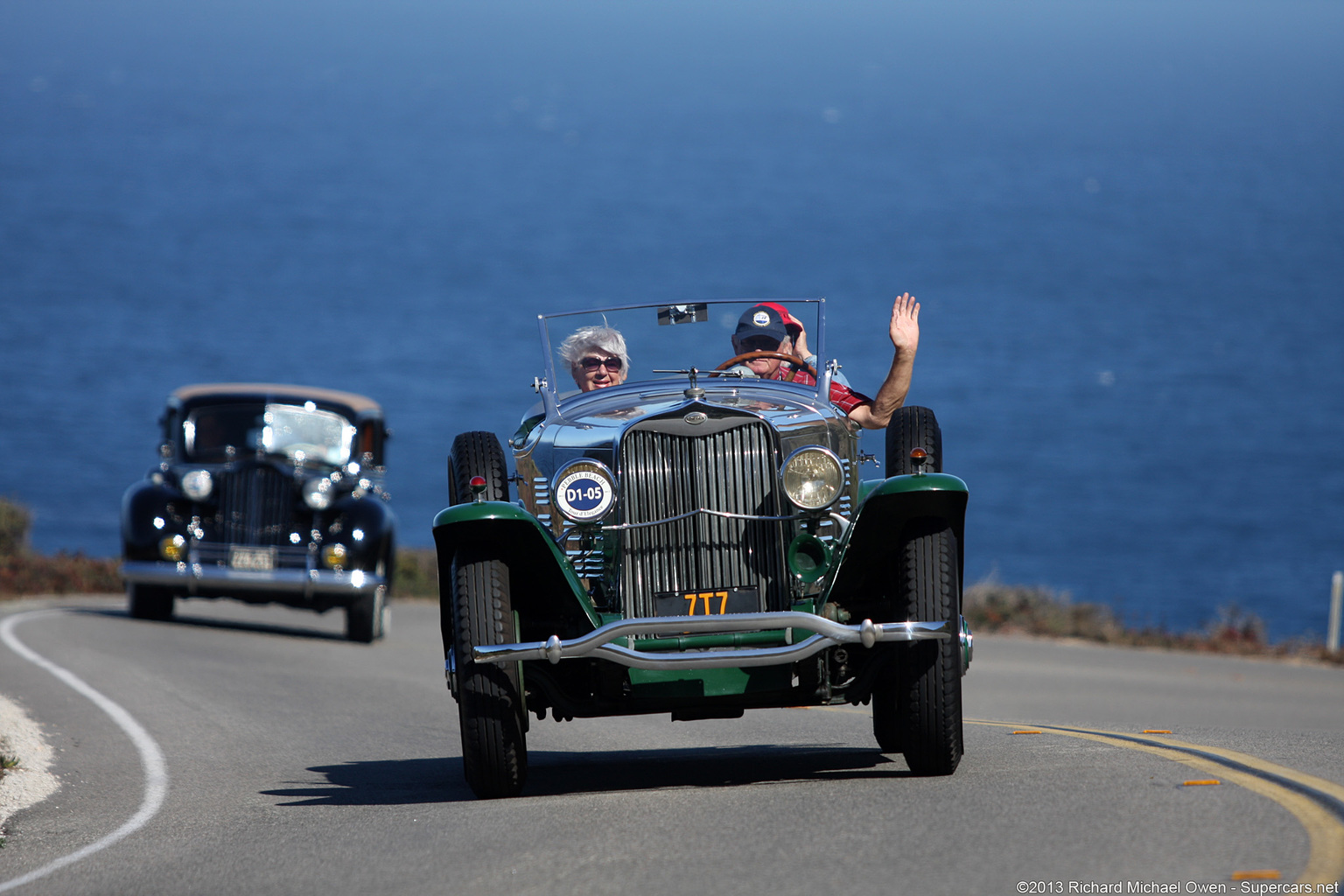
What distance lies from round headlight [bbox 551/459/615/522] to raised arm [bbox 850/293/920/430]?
65.4 inches

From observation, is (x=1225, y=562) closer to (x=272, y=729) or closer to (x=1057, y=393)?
(x=1057, y=393)

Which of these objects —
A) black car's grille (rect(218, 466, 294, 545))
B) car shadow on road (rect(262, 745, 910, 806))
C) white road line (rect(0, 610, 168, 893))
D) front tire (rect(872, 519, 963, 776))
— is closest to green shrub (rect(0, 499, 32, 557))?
black car's grille (rect(218, 466, 294, 545))

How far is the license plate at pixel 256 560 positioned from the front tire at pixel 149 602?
122 centimetres

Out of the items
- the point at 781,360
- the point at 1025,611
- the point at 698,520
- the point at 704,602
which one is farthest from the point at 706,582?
the point at 1025,611

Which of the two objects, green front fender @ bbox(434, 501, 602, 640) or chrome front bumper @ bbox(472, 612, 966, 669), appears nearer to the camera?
chrome front bumper @ bbox(472, 612, 966, 669)

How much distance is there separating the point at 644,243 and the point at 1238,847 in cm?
16468

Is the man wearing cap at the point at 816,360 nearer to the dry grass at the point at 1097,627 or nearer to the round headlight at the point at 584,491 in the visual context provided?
the round headlight at the point at 584,491

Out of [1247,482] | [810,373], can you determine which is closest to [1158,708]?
[810,373]

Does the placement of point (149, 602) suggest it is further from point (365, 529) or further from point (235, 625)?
point (365, 529)

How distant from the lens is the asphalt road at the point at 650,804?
5734 mm

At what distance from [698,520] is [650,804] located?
1250 millimetres

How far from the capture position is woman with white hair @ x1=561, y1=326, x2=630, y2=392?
30.1 ft

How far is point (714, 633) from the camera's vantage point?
6914 mm

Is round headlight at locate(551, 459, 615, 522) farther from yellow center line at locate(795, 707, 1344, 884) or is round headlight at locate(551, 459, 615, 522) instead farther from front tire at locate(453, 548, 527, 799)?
yellow center line at locate(795, 707, 1344, 884)
